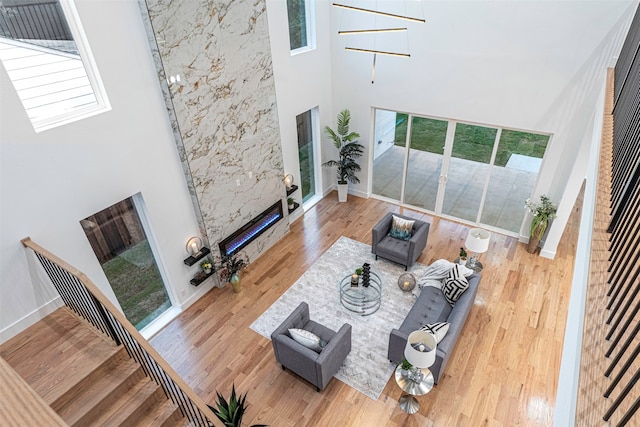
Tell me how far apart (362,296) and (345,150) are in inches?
148

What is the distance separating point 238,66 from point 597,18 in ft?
18.2

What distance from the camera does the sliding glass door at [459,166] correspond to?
7.44 meters

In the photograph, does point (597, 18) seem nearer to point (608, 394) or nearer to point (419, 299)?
point (419, 299)

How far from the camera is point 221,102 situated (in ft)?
19.5

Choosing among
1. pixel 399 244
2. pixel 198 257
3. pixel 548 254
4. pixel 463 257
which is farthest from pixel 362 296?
pixel 548 254

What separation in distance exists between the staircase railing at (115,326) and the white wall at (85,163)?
0.33 meters

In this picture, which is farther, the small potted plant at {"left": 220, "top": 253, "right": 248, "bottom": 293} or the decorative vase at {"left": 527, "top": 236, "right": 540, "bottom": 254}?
the decorative vase at {"left": 527, "top": 236, "right": 540, "bottom": 254}

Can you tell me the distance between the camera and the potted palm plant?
8.59 meters

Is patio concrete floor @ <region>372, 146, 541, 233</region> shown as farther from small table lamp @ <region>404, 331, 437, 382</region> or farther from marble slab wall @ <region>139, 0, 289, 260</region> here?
small table lamp @ <region>404, 331, 437, 382</region>

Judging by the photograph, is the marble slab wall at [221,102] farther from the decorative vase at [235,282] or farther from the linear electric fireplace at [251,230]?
the decorative vase at [235,282]

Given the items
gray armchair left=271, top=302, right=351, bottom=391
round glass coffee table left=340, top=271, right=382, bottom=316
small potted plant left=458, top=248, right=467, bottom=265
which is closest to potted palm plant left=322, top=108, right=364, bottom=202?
round glass coffee table left=340, top=271, right=382, bottom=316

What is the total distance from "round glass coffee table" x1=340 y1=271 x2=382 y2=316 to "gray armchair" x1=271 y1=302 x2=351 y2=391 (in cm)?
102

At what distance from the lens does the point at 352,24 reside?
25.5 ft

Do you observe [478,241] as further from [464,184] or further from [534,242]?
[464,184]
